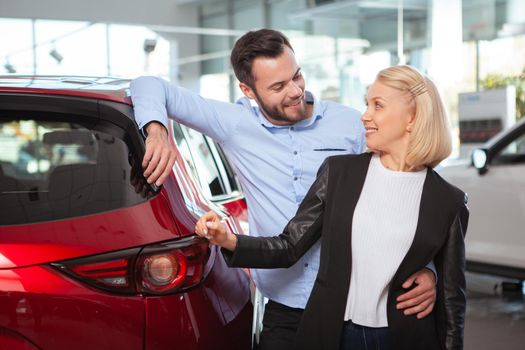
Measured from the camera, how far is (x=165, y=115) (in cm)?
221

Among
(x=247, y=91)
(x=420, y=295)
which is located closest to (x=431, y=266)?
(x=420, y=295)

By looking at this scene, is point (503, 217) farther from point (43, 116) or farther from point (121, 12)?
point (121, 12)

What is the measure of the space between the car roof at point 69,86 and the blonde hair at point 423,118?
2.61 ft

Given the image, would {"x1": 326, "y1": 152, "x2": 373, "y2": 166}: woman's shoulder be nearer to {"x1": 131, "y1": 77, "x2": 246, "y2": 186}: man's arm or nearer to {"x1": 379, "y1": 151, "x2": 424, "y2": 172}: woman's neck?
{"x1": 379, "y1": 151, "x2": 424, "y2": 172}: woman's neck

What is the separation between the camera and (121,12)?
2184 cm

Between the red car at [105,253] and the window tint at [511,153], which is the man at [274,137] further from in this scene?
the window tint at [511,153]

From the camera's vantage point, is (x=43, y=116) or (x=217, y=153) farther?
(x=217, y=153)

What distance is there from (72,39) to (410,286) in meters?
20.2

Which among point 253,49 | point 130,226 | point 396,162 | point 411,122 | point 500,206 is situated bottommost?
point 500,206

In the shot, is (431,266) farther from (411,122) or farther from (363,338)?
(411,122)

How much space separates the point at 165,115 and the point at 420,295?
2.92ft

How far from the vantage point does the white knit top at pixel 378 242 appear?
78.3 inches

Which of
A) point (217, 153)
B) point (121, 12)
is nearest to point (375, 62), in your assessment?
point (121, 12)

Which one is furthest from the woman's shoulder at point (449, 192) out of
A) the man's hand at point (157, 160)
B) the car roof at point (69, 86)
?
the car roof at point (69, 86)
